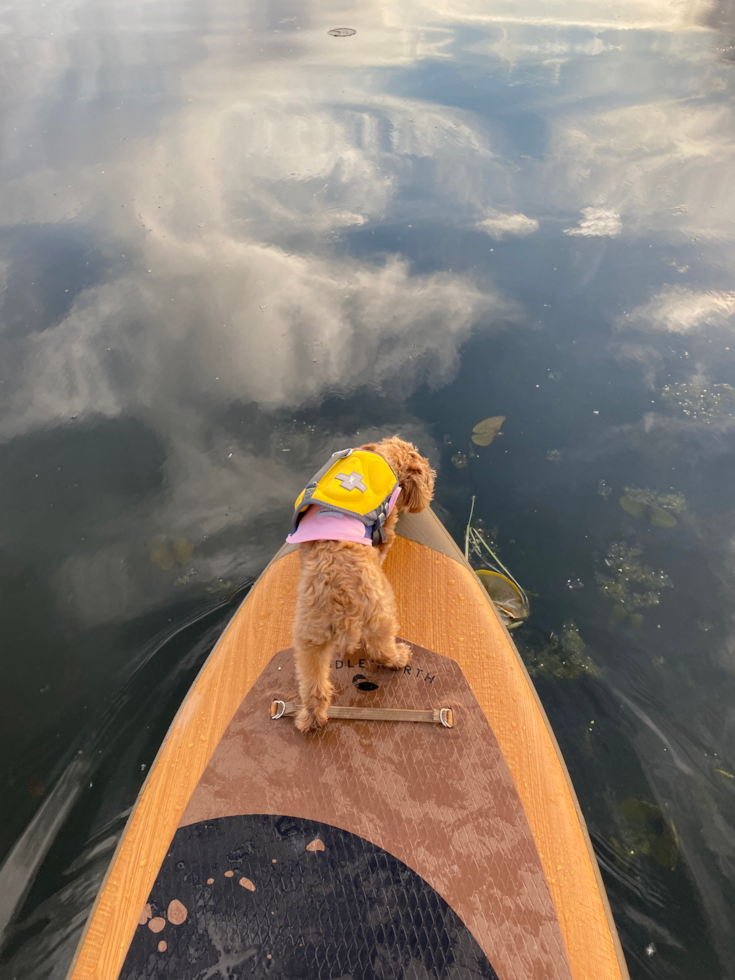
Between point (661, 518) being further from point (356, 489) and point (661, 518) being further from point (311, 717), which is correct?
point (311, 717)

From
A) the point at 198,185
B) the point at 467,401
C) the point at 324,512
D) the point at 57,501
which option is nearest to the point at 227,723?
the point at 324,512

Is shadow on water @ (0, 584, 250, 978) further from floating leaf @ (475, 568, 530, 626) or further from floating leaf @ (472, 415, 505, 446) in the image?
floating leaf @ (472, 415, 505, 446)

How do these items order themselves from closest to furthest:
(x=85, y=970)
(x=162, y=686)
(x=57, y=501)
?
(x=85, y=970)
(x=162, y=686)
(x=57, y=501)

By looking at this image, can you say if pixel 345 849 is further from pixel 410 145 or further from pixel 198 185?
pixel 410 145

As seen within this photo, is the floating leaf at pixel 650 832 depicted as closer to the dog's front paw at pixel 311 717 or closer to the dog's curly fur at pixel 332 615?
the dog's curly fur at pixel 332 615

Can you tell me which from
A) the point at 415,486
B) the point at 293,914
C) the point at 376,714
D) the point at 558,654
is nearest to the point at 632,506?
the point at 558,654

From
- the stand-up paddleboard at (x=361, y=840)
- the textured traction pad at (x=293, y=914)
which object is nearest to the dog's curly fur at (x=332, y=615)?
the stand-up paddleboard at (x=361, y=840)
